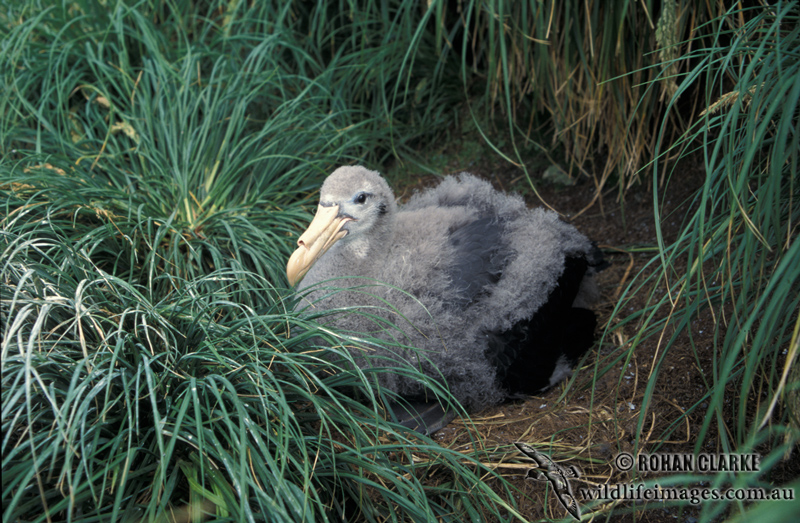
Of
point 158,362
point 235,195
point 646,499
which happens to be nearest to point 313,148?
point 235,195

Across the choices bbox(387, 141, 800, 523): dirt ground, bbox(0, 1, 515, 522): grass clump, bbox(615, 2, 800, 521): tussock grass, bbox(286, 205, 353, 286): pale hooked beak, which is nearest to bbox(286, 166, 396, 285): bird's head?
bbox(286, 205, 353, 286): pale hooked beak

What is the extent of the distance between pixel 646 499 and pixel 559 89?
2.19 m

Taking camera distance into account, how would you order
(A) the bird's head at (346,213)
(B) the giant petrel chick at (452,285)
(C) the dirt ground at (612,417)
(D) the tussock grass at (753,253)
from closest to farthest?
(D) the tussock grass at (753,253) → (C) the dirt ground at (612,417) → (B) the giant petrel chick at (452,285) → (A) the bird's head at (346,213)

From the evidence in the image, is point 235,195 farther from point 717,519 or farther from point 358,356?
point 717,519

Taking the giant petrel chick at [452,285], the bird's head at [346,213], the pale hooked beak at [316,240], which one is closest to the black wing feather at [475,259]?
the giant petrel chick at [452,285]

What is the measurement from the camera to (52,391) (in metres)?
1.76

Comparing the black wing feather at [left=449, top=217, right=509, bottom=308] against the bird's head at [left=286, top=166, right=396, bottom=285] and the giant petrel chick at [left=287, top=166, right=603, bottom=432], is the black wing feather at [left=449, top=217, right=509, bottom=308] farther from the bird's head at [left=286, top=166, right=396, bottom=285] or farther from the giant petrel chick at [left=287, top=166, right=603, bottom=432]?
the bird's head at [left=286, top=166, right=396, bottom=285]

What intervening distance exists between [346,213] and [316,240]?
186 millimetres

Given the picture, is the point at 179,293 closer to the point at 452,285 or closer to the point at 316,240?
the point at 316,240

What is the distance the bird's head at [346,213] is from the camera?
2.76 meters

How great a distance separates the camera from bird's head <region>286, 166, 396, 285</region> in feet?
9.07

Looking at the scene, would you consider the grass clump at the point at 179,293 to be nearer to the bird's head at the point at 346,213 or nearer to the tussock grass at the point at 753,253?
the bird's head at the point at 346,213

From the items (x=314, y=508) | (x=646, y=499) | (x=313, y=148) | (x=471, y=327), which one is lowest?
(x=314, y=508)

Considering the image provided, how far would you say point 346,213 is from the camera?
2.81 meters
